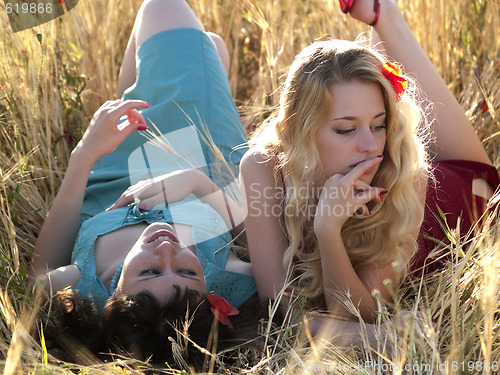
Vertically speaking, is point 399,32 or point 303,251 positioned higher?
point 399,32

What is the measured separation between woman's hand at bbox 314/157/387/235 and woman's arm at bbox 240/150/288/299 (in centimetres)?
25

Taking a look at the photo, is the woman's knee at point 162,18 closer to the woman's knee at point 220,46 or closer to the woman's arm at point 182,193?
the woman's knee at point 220,46

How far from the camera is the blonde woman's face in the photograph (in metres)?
1.86

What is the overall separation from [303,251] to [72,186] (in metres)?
0.99

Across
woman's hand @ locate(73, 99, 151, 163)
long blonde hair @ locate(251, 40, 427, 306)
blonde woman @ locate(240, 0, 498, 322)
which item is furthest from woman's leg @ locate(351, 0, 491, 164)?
woman's hand @ locate(73, 99, 151, 163)

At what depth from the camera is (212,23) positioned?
12.0 ft

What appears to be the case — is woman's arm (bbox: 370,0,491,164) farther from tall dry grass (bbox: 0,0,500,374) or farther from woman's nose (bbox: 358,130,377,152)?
woman's nose (bbox: 358,130,377,152)

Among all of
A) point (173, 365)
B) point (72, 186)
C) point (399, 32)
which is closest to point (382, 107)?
point (399, 32)

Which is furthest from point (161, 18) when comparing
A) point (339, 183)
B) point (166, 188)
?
point (339, 183)

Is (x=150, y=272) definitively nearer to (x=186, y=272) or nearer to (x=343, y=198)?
(x=186, y=272)

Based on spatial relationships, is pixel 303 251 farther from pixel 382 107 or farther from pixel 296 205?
pixel 382 107

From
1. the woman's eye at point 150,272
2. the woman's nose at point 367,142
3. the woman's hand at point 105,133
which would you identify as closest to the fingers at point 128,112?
the woman's hand at point 105,133

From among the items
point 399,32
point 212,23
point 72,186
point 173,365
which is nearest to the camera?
point 173,365

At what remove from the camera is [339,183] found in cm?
184
